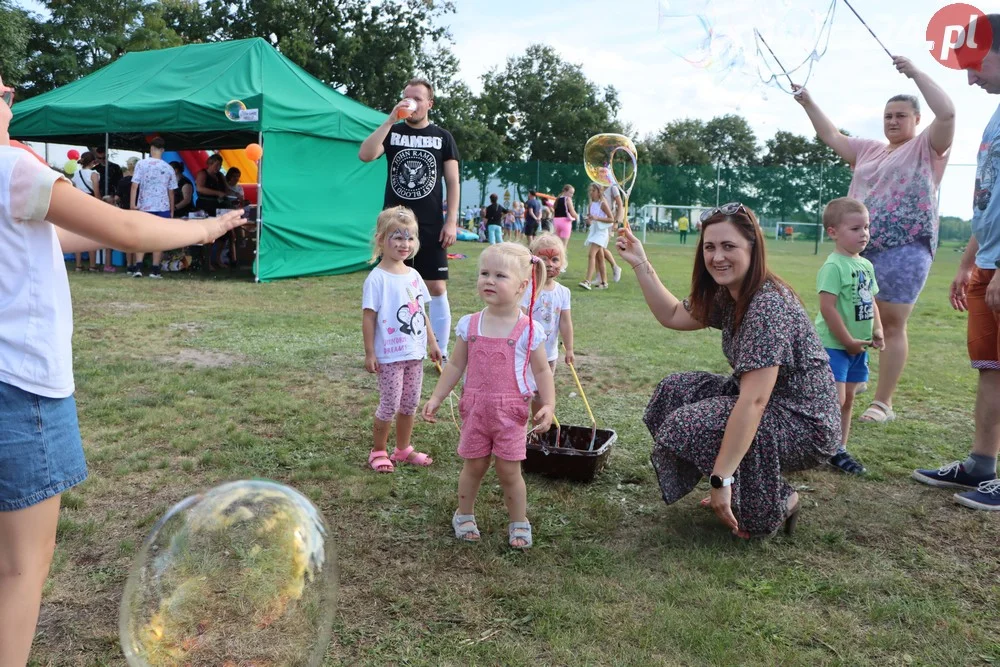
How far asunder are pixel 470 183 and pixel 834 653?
2914cm

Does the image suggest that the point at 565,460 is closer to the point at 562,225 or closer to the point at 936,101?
the point at 936,101

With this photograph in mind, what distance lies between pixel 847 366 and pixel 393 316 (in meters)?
2.39

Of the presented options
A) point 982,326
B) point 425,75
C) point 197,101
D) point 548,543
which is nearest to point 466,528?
point 548,543

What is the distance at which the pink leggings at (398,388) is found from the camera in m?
3.93

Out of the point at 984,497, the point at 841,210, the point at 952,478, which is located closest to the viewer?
the point at 984,497

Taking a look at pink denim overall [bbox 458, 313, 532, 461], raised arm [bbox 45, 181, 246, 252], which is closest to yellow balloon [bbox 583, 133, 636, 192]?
pink denim overall [bbox 458, 313, 532, 461]

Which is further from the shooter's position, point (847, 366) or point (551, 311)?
point (551, 311)

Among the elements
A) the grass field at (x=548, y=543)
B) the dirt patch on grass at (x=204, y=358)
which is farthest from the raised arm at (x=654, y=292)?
the dirt patch on grass at (x=204, y=358)

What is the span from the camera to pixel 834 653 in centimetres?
237

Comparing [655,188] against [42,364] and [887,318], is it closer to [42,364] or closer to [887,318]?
[887,318]

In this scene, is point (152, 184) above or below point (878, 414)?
above

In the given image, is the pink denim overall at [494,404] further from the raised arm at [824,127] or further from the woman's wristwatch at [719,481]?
the raised arm at [824,127]

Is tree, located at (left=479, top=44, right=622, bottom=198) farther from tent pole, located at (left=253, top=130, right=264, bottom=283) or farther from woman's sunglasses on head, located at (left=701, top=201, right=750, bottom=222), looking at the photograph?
woman's sunglasses on head, located at (left=701, top=201, right=750, bottom=222)

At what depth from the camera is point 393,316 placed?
392 centimetres
